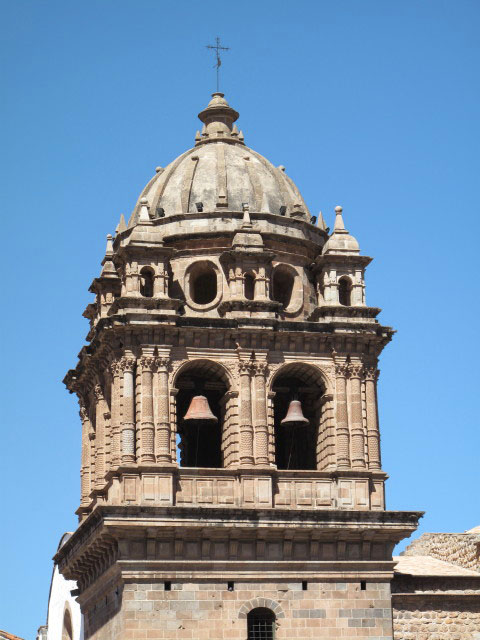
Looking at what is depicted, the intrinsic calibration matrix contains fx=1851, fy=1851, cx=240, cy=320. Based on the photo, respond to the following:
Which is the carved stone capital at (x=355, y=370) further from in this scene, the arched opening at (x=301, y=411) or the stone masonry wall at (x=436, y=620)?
the stone masonry wall at (x=436, y=620)

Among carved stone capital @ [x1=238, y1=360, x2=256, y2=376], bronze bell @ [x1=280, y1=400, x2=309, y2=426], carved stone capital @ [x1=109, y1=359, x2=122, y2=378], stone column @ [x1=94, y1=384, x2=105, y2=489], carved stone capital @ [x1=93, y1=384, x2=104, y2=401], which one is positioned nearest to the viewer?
carved stone capital @ [x1=109, y1=359, x2=122, y2=378]

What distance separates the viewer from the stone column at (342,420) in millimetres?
51250

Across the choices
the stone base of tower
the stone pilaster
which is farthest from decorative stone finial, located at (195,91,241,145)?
the stone base of tower

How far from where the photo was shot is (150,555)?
4903cm

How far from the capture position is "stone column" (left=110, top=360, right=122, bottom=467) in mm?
50281

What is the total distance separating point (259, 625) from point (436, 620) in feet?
18.7

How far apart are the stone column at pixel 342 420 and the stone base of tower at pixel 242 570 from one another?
1737 millimetres

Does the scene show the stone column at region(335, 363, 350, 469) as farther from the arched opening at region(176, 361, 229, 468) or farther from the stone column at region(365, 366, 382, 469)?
the arched opening at region(176, 361, 229, 468)

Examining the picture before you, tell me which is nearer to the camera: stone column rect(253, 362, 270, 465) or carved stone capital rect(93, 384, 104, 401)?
stone column rect(253, 362, 270, 465)

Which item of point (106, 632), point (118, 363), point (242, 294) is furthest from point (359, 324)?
point (106, 632)

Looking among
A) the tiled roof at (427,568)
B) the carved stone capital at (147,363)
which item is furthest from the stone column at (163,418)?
the tiled roof at (427,568)

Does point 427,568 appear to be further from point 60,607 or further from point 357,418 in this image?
point 60,607

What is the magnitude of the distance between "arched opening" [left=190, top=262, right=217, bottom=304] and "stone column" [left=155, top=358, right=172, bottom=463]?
305cm

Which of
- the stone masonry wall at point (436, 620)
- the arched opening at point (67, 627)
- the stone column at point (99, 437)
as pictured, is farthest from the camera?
the arched opening at point (67, 627)
